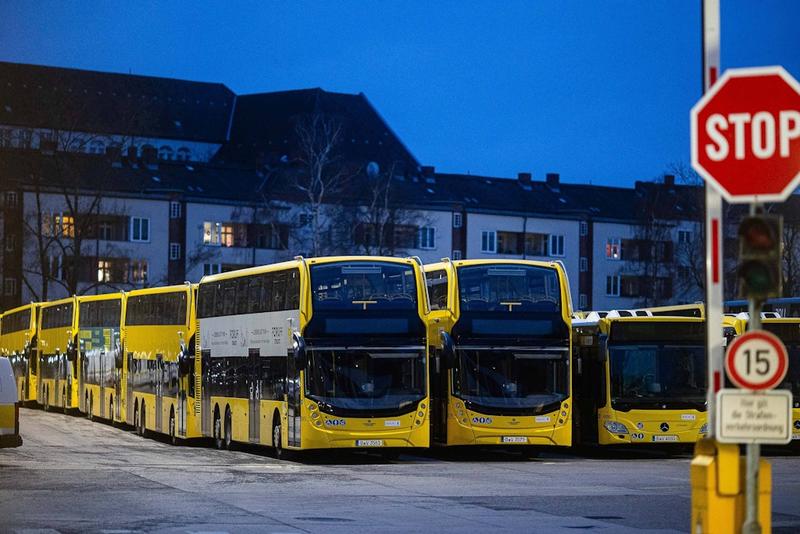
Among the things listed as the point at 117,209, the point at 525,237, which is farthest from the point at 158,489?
the point at 525,237

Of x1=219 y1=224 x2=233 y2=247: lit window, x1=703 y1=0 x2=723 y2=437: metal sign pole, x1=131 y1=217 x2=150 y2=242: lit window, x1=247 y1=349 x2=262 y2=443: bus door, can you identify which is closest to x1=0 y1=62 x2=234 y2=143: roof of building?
x1=219 y1=224 x2=233 y2=247: lit window

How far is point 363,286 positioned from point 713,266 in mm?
19539

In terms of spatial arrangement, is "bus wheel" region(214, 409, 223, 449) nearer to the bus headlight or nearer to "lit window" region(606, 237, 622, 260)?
the bus headlight

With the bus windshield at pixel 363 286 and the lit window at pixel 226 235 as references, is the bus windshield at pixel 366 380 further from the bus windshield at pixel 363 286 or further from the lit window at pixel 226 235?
the lit window at pixel 226 235

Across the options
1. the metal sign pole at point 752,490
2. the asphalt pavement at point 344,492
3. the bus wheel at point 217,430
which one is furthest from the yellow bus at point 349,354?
the metal sign pole at point 752,490

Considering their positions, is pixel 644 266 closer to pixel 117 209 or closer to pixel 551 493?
→ pixel 117 209

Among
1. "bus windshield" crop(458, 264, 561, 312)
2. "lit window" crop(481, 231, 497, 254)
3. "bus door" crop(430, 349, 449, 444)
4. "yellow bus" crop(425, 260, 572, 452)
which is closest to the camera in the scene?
"yellow bus" crop(425, 260, 572, 452)

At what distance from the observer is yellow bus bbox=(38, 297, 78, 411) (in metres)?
58.7

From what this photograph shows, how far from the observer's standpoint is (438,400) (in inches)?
1344

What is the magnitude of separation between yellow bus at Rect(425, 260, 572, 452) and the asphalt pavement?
738mm

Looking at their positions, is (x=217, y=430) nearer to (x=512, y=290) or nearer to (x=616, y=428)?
(x=512, y=290)

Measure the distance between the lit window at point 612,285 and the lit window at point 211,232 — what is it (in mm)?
29293

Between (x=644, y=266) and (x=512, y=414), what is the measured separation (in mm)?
85072

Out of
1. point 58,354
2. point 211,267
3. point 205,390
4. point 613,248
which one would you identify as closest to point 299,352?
→ point 205,390
